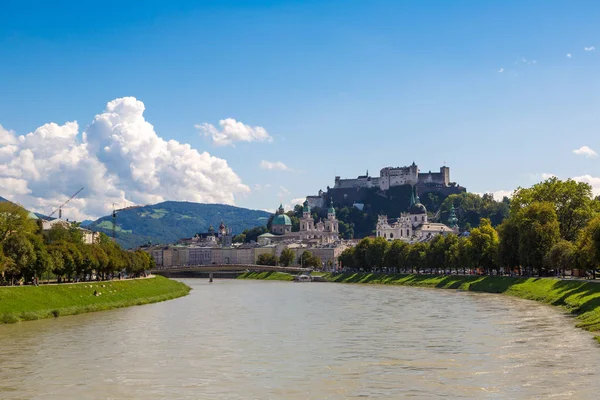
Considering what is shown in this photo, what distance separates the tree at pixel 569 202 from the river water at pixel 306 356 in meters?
28.9

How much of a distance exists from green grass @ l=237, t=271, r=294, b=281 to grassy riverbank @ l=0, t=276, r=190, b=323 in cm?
8340

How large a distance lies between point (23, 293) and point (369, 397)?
133ft

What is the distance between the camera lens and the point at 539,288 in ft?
241

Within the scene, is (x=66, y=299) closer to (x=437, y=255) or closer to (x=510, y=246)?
(x=510, y=246)

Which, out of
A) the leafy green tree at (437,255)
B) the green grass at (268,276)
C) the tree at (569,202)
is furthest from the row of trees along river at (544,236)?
the green grass at (268,276)

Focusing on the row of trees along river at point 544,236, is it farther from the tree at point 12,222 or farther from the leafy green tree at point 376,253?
the tree at point 12,222

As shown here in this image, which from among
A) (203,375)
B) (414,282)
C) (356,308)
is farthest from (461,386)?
(414,282)

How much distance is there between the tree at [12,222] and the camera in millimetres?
77550

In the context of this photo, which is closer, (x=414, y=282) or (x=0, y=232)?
(x=0, y=232)

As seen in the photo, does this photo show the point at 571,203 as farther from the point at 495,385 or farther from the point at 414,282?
the point at 495,385

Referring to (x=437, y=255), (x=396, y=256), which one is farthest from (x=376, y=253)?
(x=437, y=255)

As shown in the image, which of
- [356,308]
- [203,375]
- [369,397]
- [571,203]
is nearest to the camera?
[369,397]

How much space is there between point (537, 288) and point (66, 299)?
131 feet

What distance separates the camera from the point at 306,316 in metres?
61.6
